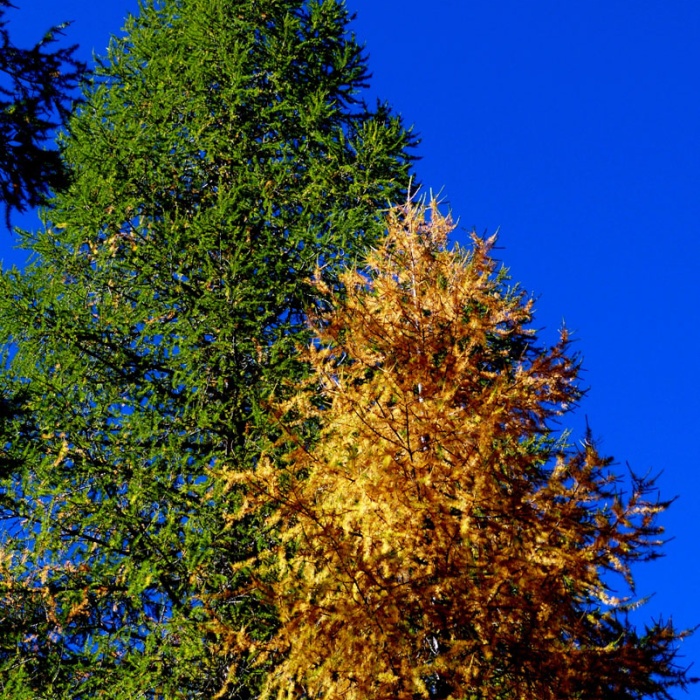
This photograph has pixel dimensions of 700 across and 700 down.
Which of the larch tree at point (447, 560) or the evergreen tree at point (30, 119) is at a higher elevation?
the evergreen tree at point (30, 119)

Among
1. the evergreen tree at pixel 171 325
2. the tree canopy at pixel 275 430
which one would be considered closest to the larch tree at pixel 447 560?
the tree canopy at pixel 275 430

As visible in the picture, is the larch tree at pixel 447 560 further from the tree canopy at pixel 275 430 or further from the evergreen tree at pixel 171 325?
the evergreen tree at pixel 171 325

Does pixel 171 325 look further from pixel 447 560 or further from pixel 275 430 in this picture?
pixel 447 560

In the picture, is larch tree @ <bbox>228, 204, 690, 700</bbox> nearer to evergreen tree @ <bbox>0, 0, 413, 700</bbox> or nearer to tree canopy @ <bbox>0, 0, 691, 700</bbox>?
tree canopy @ <bbox>0, 0, 691, 700</bbox>

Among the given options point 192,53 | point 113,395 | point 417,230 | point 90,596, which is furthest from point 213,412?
point 192,53

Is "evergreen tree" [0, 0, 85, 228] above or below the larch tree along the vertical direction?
above

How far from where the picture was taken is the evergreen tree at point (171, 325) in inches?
235

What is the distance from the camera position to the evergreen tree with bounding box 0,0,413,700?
5.96m

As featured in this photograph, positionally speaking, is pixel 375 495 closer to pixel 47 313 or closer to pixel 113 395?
pixel 113 395

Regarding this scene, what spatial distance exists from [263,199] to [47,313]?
2879mm

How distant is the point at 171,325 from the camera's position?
7199 millimetres

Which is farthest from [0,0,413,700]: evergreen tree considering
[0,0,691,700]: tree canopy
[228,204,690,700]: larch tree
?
[228,204,690,700]: larch tree

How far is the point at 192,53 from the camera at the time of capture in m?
9.62

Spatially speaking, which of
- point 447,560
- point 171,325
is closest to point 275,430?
point 171,325
